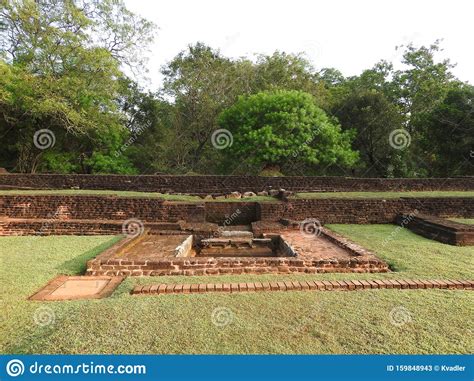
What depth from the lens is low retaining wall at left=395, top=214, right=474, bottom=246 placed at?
6.27 metres

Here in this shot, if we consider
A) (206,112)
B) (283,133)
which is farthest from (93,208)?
(206,112)

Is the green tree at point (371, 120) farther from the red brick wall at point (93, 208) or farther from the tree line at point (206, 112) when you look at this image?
the red brick wall at point (93, 208)

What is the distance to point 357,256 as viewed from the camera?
203 inches

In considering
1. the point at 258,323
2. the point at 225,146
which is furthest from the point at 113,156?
the point at 258,323

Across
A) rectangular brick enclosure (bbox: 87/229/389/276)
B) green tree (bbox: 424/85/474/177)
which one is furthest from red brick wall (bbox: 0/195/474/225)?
green tree (bbox: 424/85/474/177)

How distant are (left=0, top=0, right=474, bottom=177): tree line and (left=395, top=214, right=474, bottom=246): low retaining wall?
25.1ft

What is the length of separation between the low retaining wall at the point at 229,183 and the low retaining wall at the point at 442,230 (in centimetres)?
577

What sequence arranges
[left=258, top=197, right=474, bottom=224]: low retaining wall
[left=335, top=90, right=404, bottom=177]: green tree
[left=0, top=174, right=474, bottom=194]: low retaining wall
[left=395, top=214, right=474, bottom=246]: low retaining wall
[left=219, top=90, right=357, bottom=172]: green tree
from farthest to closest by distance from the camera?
[left=335, top=90, right=404, bottom=177]: green tree < [left=219, top=90, right=357, bottom=172]: green tree < [left=0, top=174, right=474, bottom=194]: low retaining wall < [left=258, top=197, right=474, bottom=224]: low retaining wall < [left=395, top=214, right=474, bottom=246]: low retaining wall

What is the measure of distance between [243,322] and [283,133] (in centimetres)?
1336

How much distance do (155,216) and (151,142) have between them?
14.4 m

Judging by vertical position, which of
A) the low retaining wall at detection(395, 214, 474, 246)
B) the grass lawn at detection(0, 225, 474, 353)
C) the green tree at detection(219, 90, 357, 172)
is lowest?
the grass lawn at detection(0, 225, 474, 353)

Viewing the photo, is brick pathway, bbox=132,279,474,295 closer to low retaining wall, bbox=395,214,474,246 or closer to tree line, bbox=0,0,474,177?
low retaining wall, bbox=395,214,474,246

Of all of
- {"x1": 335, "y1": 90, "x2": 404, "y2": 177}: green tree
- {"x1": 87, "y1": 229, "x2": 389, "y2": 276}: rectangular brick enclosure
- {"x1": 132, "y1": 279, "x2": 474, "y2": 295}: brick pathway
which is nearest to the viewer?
{"x1": 132, "y1": 279, "x2": 474, "y2": 295}: brick pathway

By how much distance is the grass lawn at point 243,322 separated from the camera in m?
2.53
